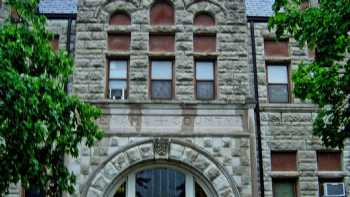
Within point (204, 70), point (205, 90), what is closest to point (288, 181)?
point (205, 90)

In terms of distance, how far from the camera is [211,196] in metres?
16.0

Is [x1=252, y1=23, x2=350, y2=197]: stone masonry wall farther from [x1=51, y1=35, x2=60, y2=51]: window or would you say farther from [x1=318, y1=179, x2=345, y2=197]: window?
[x1=51, y1=35, x2=60, y2=51]: window

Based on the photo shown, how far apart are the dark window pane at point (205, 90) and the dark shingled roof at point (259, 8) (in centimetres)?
298

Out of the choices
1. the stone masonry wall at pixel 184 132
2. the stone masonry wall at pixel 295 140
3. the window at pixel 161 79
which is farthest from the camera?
the window at pixel 161 79

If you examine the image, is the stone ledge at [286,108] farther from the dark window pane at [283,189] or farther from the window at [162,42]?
the window at [162,42]

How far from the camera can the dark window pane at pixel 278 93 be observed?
17.5 m

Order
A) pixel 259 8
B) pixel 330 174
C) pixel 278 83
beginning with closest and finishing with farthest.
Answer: pixel 330 174 → pixel 278 83 → pixel 259 8

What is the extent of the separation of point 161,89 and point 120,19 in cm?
271

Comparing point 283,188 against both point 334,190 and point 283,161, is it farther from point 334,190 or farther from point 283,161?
point 334,190

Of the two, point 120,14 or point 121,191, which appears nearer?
point 121,191

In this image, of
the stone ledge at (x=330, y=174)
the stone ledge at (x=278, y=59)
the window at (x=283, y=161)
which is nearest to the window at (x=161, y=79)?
the stone ledge at (x=278, y=59)

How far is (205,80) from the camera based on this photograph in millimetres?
17203

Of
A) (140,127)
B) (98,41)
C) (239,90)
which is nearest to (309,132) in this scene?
(239,90)

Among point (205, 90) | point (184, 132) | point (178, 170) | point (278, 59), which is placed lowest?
point (178, 170)
